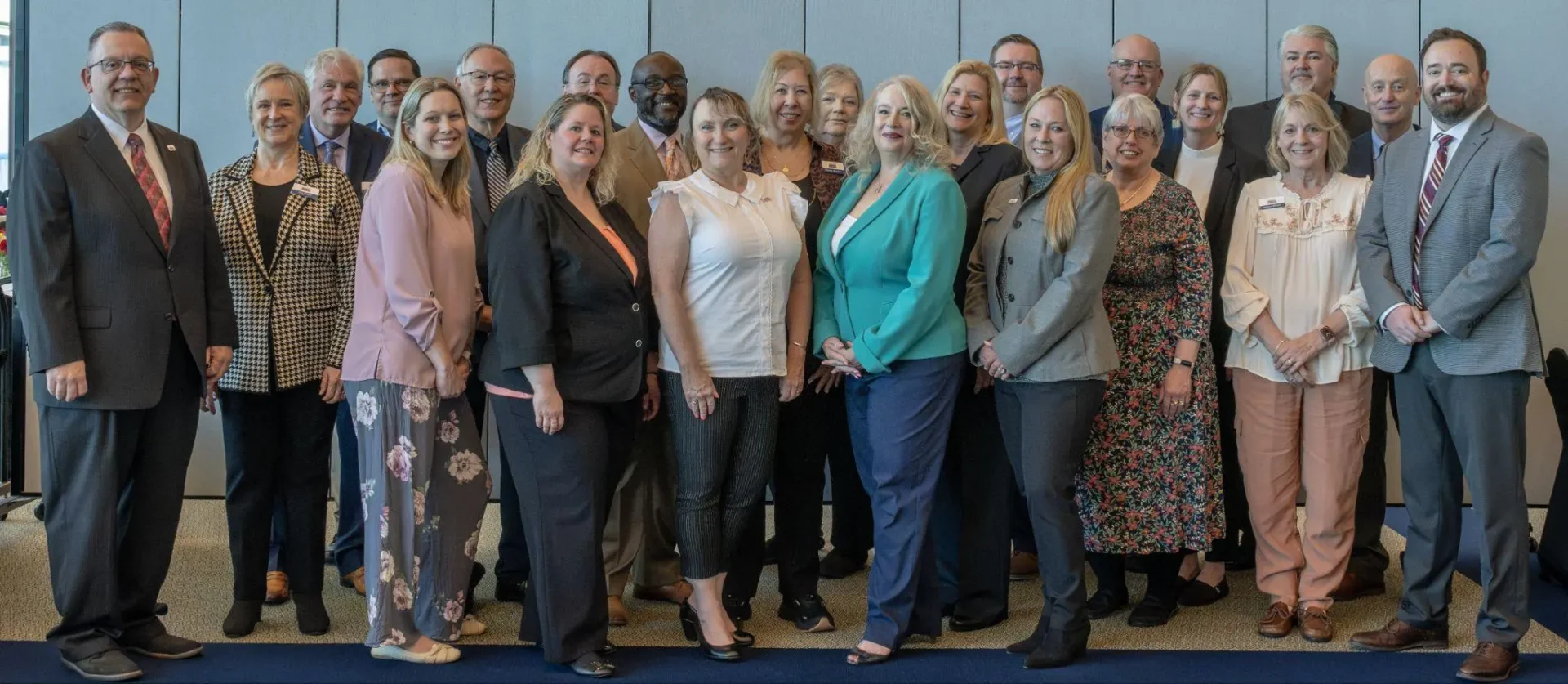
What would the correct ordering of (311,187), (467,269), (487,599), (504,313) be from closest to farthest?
(504,313) < (467,269) < (311,187) < (487,599)

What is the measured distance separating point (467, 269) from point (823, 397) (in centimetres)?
115

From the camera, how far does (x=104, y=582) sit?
3.73 meters

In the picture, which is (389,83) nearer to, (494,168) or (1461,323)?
(494,168)

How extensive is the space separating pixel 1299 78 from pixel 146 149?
4015 mm

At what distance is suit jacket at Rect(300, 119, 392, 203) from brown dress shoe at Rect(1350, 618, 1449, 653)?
362 cm

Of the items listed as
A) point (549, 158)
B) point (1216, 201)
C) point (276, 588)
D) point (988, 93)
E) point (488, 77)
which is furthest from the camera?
point (488, 77)

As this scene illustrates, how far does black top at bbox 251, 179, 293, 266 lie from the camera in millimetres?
4098

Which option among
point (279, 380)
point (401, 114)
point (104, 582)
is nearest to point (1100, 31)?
point (401, 114)

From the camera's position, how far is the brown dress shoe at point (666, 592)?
4508mm

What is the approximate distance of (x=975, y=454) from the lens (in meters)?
4.21

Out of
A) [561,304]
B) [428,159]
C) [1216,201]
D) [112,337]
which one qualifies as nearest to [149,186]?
[112,337]

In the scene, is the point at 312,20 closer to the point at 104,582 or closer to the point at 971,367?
the point at 104,582

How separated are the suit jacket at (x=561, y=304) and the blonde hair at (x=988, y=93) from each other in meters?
1.23

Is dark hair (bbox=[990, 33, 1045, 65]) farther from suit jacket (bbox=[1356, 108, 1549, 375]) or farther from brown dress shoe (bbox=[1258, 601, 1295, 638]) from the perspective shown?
brown dress shoe (bbox=[1258, 601, 1295, 638])
